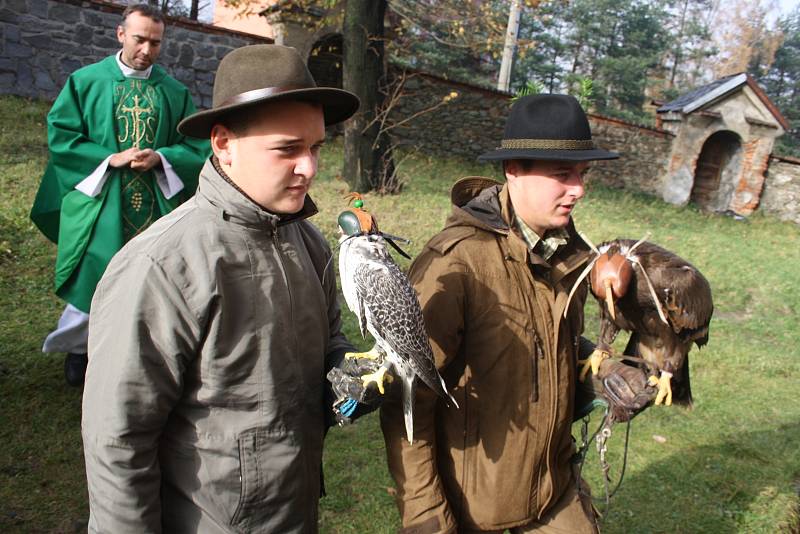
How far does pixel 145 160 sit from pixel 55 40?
9.07 meters

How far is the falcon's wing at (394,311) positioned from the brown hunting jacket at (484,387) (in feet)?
0.67

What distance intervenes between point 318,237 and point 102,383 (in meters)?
0.83

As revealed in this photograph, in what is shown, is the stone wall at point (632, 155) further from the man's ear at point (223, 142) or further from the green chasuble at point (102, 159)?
the man's ear at point (223, 142)

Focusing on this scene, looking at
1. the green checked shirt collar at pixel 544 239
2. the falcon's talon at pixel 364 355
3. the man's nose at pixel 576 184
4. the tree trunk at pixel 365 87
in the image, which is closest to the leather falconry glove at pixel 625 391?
the green checked shirt collar at pixel 544 239

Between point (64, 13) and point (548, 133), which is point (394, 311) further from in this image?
point (64, 13)

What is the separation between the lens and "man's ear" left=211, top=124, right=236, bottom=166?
165cm

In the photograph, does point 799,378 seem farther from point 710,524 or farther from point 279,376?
point 279,376

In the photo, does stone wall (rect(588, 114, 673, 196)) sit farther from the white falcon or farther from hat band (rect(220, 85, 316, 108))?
hat band (rect(220, 85, 316, 108))

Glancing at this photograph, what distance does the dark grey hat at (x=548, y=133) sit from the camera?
211 cm

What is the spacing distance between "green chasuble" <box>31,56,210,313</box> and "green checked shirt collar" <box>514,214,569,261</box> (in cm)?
248

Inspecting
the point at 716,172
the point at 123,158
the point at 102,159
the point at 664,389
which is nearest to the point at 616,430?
the point at 664,389

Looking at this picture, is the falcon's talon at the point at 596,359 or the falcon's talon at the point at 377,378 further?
the falcon's talon at the point at 596,359

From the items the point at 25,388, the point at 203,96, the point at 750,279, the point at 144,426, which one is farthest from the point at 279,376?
the point at 203,96

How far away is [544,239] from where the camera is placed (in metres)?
2.35
